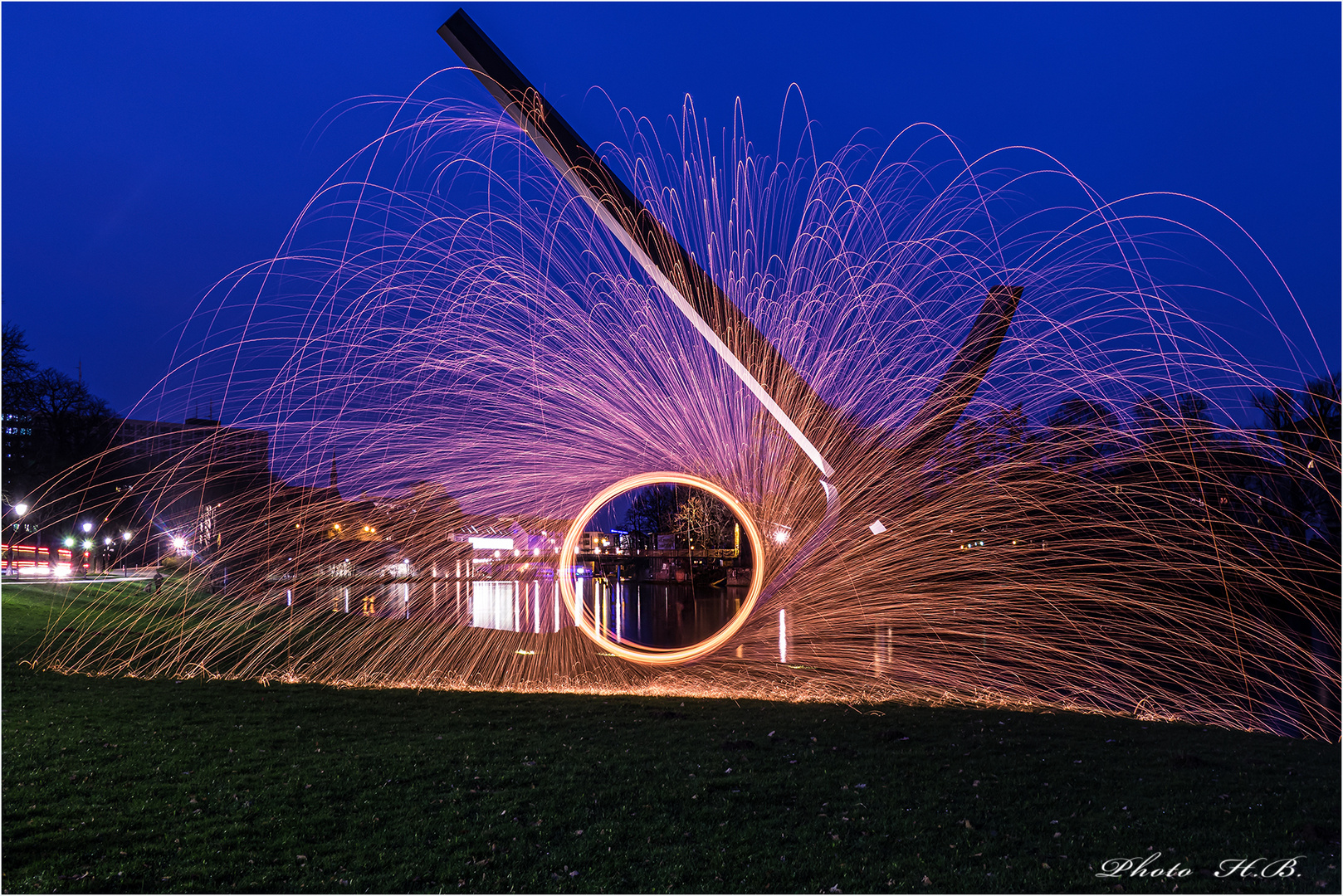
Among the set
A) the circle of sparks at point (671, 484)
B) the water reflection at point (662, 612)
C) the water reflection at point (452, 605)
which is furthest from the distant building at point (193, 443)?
the water reflection at point (662, 612)

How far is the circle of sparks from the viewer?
9016 millimetres

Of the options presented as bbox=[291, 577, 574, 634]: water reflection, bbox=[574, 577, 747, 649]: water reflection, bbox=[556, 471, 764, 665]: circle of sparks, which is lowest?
bbox=[574, 577, 747, 649]: water reflection

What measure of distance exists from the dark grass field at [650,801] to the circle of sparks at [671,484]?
1348 millimetres

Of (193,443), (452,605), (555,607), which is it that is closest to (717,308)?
(193,443)

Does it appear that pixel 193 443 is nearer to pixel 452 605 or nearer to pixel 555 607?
pixel 452 605

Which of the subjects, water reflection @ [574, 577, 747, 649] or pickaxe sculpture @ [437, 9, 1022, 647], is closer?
pickaxe sculpture @ [437, 9, 1022, 647]

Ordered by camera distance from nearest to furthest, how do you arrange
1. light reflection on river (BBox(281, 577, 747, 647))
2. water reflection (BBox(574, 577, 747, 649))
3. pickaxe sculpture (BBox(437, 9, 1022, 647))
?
pickaxe sculpture (BBox(437, 9, 1022, 647)), water reflection (BBox(574, 577, 747, 649)), light reflection on river (BBox(281, 577, 747, 647))

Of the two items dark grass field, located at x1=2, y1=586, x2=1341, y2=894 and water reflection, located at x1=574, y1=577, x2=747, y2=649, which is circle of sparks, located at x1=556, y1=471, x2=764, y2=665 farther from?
dark grass field, located at x1=2, y1=586, x2=1341, y2=894

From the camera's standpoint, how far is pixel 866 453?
10375 millimetres

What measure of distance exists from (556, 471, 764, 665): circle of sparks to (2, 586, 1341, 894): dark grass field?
135cm

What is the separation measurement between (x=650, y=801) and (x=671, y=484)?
465 centimetres

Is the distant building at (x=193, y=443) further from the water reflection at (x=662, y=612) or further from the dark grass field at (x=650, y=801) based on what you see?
the water reflection at (x=662, y=612)

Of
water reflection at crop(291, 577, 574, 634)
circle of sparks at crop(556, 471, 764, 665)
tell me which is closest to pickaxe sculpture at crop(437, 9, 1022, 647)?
circle of sparks at crop(556, 471, 764, 665)

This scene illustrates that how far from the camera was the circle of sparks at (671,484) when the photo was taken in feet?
29.6
